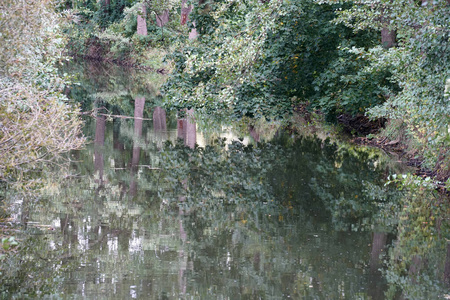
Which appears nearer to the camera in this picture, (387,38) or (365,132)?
(387,38)

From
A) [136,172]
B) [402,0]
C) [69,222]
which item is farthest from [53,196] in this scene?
[402,0]

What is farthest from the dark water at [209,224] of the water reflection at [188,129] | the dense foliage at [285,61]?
the dense foliage at [285,61]

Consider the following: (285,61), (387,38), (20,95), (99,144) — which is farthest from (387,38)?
(20,95)

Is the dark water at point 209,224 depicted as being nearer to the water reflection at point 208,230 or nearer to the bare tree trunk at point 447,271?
the water reflection at point 208,230

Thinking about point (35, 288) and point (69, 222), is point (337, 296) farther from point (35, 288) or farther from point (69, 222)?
point (69, 222)

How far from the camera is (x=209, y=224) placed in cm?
847

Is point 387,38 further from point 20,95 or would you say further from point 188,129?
point 20,95

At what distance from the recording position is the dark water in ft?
20.3

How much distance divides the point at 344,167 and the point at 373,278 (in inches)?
260

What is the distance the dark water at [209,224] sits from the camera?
244 inches

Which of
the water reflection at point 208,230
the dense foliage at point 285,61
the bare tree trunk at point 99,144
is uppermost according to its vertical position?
Result: the dense foliage at point 285,61

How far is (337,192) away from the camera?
425 inches

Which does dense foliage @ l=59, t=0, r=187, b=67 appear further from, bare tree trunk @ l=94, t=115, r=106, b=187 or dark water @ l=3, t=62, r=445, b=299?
dark water @ l=3, t=62, r=445, b=299

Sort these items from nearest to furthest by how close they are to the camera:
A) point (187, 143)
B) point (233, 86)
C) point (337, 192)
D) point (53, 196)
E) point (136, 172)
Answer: point (53, 196) < point (337, 192) < point (136, 172) < point (187, 143) < point (233, 86)
